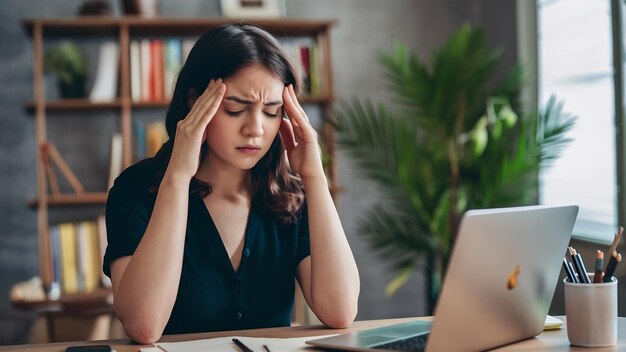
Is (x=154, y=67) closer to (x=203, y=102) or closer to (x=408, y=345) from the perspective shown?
(x=203, y=102)

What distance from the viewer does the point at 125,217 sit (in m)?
1.64

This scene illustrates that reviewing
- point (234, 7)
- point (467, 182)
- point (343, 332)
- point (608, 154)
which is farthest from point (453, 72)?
point (343, 332)

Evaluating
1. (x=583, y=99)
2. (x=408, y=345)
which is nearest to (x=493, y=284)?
(x=408, y=345)

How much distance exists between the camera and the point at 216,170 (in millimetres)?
1790

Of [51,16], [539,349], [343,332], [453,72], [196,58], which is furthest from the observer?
[51,16]

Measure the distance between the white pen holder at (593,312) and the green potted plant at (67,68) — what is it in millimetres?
2970

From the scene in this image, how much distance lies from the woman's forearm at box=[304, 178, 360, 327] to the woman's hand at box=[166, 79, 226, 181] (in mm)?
260

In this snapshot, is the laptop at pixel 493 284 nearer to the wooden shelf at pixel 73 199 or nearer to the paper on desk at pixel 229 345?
the paper on desk at pixel 229 345

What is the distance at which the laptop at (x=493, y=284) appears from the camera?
3.83 ft

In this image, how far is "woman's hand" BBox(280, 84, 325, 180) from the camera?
1682mm

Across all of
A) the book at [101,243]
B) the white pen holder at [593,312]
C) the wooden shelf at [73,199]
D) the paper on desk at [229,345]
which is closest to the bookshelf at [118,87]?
the wooden shelf at [73,199]

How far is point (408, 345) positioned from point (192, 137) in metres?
0.59

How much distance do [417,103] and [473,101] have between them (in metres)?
0.25

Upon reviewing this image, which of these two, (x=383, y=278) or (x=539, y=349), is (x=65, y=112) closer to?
(x=383, y=278)
